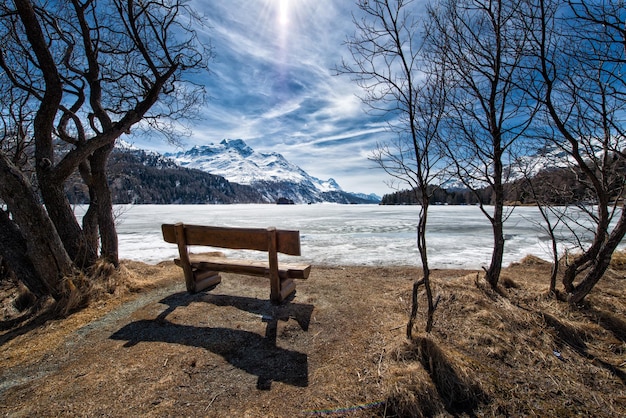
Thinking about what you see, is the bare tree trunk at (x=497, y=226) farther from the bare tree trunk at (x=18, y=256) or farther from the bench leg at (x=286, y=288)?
the bare tree trunk at (x=18, y=256)

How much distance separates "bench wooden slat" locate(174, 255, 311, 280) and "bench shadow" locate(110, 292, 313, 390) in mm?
516

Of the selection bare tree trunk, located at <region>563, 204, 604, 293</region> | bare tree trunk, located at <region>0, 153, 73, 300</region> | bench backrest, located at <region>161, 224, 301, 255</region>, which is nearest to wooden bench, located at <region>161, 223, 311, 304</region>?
bench backrest, located at <region>161, 224, 301, 255</region>

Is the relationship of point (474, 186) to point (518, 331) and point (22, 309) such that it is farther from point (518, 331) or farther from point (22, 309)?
point (22, 309)

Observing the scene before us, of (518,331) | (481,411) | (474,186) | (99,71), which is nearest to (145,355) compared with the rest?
(481,411)

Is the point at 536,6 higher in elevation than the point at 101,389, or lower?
higher

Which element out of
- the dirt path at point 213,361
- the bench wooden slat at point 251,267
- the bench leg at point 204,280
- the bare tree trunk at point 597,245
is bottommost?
the dirt path at point 213,361

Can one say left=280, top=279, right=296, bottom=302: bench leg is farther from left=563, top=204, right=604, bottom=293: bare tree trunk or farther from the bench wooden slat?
left=563, top=204, right=604, bottom=293: bare tree trunk

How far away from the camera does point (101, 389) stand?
266cm

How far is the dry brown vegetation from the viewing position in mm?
2541

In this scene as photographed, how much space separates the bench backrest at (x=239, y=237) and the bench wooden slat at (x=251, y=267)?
390 millimetres

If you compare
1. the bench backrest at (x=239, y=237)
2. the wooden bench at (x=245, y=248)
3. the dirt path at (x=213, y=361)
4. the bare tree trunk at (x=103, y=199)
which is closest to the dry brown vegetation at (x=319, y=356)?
the dirt path at (x=213, y=361)

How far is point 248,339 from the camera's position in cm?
362

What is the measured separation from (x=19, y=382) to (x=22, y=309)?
269cm

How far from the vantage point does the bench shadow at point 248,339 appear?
2.98 m
